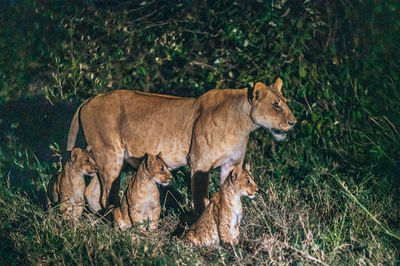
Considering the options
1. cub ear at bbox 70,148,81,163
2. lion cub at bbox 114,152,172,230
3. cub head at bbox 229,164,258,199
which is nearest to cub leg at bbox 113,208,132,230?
lion cub at bbox 114,152,172,230

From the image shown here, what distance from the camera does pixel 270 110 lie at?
19.9 ft

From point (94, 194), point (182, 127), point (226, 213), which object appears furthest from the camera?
point (94, 194)

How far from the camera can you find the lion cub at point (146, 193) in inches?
234

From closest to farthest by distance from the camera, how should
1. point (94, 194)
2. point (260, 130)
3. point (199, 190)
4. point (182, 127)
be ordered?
point (199, 190) < point (182, 127) < point (94, 194) < point (260, 130)

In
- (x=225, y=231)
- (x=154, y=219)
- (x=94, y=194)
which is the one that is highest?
(x=225, y=231)

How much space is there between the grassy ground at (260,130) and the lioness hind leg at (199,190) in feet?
0.82

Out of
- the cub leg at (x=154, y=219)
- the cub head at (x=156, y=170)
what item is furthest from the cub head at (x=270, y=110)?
the cub leg at (x=154, y=219)

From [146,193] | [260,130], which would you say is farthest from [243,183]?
[260,130]

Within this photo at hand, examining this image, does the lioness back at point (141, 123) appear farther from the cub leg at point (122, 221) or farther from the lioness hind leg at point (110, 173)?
the cub leg at point (122, 221)

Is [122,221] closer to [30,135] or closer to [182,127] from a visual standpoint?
[182,127]

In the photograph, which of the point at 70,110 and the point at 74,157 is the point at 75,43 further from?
the point at 74,157

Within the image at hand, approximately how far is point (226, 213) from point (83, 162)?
1.72 m

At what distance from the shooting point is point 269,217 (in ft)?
20.2

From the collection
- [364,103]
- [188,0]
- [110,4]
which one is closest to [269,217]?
[364,103]
